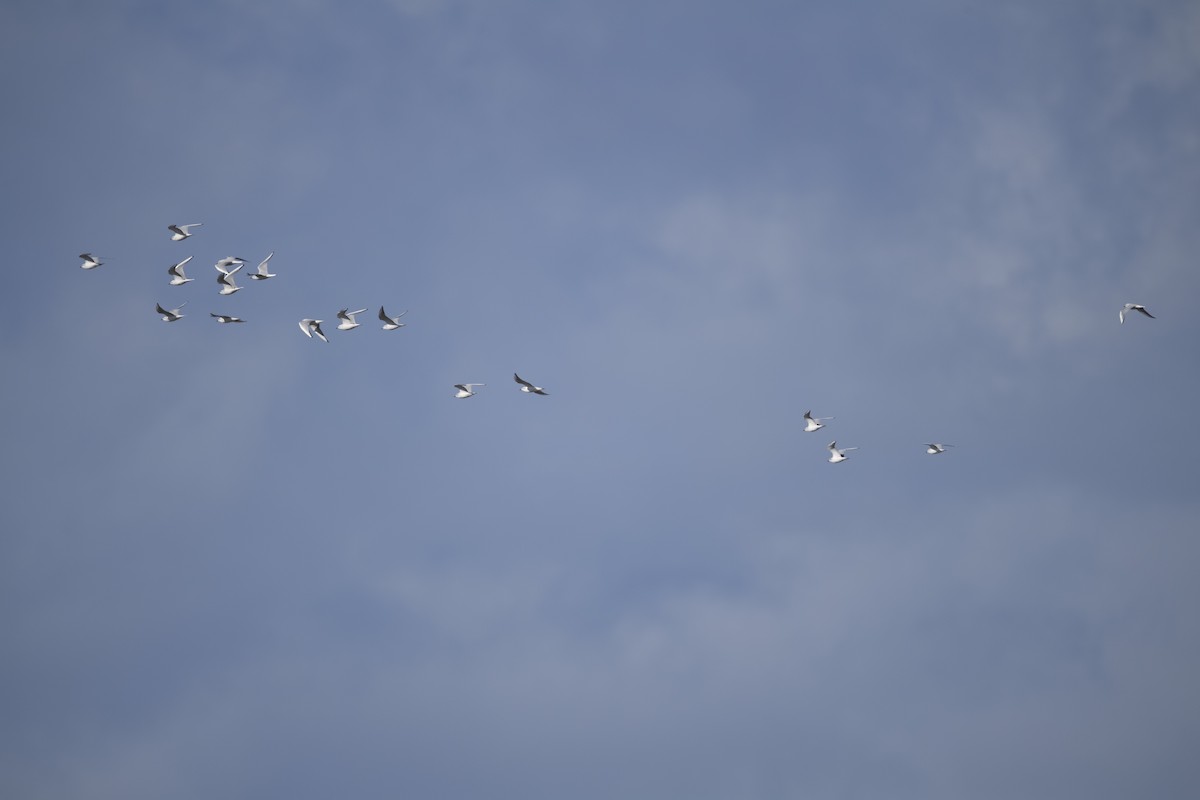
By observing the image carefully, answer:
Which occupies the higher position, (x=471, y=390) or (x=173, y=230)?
(x=173, y=230)

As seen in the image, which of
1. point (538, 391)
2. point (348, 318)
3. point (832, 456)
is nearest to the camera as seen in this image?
point (538, 391)

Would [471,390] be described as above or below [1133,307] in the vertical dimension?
below

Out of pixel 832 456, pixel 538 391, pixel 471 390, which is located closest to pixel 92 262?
pixel 471 390

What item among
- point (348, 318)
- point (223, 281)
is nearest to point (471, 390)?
point (348, 318)

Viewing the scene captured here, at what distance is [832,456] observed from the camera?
373 feet

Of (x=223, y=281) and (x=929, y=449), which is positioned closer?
(x=223, y=281)

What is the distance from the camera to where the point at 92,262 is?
349ft

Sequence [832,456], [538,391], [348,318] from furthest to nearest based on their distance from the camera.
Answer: [832,456], [348,318], [538,391]

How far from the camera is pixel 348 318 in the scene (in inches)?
4094

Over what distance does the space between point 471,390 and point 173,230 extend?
22497 millimetres

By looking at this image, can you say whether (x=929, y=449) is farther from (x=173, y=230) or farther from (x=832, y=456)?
(x=173, y=230)

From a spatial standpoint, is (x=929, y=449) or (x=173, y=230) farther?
(x=929, y=449)

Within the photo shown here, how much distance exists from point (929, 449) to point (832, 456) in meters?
9.80

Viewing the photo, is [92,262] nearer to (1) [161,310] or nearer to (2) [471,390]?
(1) [161,310]
